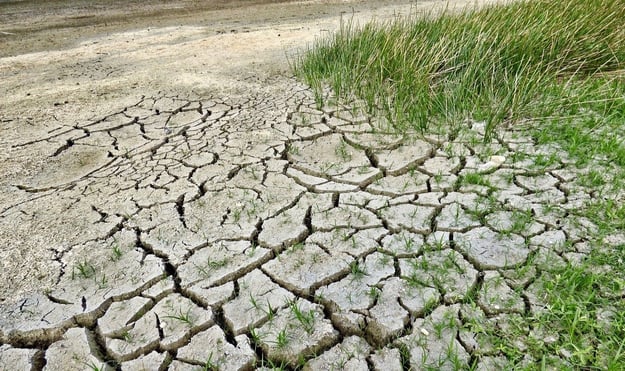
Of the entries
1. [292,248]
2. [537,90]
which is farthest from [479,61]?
[292,248]

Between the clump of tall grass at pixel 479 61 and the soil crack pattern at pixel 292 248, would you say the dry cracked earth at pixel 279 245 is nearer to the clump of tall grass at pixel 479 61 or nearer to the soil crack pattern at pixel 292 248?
the soil crack pattern at pixel 292 248

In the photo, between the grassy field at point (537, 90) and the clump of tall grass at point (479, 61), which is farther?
the clump of tall grass at point (479, 61)

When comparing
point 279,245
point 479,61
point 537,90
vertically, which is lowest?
point 279,245

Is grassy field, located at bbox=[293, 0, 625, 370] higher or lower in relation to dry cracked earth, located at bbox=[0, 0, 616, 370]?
higher

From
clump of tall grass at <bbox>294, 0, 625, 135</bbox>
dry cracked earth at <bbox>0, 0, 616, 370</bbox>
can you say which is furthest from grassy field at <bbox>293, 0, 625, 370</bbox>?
dry cracked earth at <bbox>0, 0, 616, 370</bbox>

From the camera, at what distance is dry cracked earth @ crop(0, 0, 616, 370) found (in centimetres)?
186

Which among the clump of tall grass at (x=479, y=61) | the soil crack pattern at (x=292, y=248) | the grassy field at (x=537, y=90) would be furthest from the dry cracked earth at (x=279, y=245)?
the clump of tall grass at (x=479, y=61)

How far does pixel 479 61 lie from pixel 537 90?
A: 0.46m

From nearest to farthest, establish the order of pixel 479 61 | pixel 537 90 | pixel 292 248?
1. pixel 292 248
2. pixel 537 90
3. pixel 479 61

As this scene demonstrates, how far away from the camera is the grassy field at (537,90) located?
1.93 metres

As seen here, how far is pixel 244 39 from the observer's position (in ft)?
20.8

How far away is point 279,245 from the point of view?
2.38 meters

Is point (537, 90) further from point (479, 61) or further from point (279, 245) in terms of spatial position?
point (279, 245)

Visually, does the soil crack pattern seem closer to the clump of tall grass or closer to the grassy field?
the grassy field
